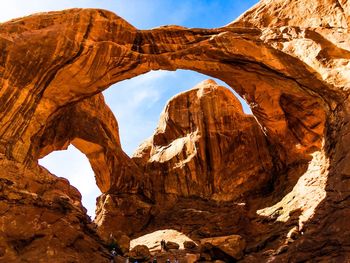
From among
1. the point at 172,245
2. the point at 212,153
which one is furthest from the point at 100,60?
the point at 212,153

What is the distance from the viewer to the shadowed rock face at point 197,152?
57.9ft

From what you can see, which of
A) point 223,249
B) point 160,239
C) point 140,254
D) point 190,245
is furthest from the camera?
point 160,239

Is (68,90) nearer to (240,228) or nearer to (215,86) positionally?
(240,228)

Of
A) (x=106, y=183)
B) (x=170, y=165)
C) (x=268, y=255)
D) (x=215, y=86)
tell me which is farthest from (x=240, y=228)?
(x=215, y=86)

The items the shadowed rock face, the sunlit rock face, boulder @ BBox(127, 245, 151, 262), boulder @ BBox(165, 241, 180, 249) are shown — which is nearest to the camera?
the shadowed rock face

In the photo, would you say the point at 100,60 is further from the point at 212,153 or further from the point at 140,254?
the point at 212,153

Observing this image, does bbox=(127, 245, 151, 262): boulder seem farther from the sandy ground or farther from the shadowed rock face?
the sandy ground

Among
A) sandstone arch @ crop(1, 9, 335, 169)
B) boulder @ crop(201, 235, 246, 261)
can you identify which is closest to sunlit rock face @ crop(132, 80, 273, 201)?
sandstone arch @ crop(1, 9, 335, 169)

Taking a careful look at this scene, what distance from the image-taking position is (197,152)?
3469cm

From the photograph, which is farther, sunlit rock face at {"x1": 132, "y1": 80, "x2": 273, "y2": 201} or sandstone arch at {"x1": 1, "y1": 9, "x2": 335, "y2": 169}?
sunlit rock face at {"x1": 132, "y1": 80, "x2": 273, "y2": 201}

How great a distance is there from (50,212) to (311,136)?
1836cm

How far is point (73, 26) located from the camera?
2112cm

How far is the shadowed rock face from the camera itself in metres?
17.6

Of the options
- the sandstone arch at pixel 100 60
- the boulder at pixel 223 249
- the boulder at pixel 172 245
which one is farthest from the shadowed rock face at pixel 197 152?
the boulder at pixel 172 245
